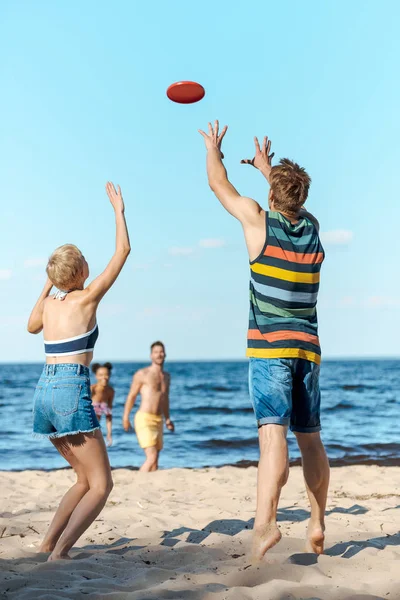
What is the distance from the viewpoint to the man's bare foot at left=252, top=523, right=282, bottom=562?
3547 mm

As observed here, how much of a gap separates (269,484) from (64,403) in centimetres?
→ 123

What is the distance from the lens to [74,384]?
3.95 meters

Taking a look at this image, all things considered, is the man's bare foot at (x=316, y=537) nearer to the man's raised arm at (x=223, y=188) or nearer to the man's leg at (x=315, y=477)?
the man's leg at (x=315, y=477)

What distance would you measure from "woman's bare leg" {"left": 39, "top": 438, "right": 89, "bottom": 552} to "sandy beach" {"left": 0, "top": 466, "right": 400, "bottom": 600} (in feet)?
0.40

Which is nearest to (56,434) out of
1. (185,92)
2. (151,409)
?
(185,92)

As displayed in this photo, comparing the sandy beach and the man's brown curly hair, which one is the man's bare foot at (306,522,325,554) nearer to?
the sandy beach

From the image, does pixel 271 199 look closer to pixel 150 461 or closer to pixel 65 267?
pixel 65 267

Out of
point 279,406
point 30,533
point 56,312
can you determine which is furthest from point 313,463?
point 30,533

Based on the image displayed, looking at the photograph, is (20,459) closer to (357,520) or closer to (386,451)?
(386,451)

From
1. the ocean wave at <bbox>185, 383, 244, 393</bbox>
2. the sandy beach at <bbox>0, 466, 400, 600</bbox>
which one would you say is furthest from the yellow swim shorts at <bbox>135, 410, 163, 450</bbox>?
the ocean wave at <bbox>185, 383, 244, 393</bbox>

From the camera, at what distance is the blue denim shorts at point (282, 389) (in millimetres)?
3709

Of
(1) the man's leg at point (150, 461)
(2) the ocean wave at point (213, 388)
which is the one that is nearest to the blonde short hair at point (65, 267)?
(1) the man's leg at point (150, 461)

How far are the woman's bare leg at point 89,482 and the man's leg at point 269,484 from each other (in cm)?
96

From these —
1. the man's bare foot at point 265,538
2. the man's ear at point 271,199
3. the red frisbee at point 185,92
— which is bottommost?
the man's bare foot at point 265,538
